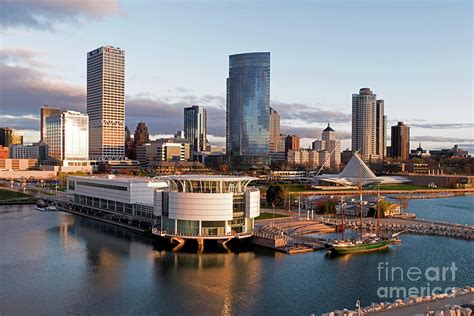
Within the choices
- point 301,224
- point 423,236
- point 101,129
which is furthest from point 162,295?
point 101,129

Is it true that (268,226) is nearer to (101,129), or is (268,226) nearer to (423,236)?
(423,236)

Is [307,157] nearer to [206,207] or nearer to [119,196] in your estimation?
[119,196]

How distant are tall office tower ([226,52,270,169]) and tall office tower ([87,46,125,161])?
95.9ft

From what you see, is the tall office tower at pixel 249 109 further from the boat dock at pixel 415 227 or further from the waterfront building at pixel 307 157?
the boat dock at pixel 415 227

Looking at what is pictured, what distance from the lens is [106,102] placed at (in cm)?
13400

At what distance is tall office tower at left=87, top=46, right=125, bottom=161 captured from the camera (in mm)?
131137

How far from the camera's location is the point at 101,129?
430 ft

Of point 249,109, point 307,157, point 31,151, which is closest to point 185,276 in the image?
point 249,109

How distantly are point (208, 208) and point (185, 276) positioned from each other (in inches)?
270

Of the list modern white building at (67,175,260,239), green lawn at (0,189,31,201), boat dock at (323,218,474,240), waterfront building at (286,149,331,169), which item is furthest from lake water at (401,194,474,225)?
waterfront building at (286,149,331,169)

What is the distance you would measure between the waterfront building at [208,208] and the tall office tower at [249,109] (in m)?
99.0

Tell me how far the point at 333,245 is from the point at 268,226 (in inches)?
303

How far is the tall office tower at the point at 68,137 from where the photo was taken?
113 meters

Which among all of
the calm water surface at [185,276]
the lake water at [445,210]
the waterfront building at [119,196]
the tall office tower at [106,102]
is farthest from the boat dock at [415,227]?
the tall office tower at [106,102]
